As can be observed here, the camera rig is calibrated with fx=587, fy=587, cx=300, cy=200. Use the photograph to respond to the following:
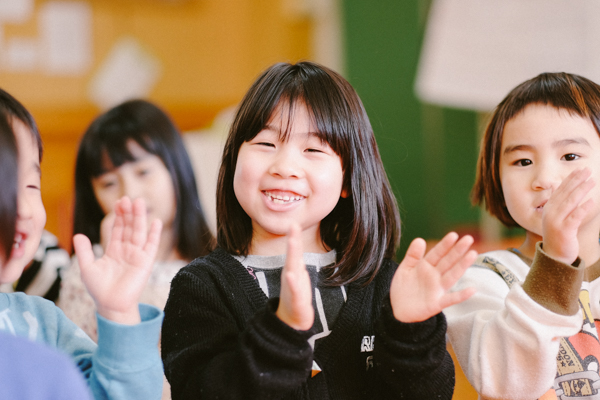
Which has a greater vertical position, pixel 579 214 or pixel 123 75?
pixel 579 214

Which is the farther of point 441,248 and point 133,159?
point 133,159

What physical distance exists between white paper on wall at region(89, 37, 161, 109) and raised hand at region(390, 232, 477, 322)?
267 cm

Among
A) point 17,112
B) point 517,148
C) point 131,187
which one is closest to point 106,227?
point 131,187

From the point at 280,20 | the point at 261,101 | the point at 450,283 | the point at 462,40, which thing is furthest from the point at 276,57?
the point at 450,283

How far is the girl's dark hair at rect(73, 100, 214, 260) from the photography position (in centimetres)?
130

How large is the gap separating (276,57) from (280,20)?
0.71 feet

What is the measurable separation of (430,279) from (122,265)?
14.3 inches

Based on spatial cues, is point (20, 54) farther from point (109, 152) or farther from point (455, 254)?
point (455, 254)

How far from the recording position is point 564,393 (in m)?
0.82

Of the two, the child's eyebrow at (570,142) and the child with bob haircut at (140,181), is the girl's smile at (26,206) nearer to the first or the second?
the child with bob haircut at (140,181)

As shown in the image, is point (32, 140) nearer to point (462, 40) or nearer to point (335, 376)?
point (335, 376)

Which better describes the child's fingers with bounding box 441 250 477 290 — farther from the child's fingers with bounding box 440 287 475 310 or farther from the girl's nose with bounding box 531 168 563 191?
the girl's nose with bounding box 531 168 563 191

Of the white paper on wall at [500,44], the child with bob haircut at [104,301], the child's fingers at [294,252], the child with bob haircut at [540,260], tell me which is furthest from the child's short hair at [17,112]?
the white paper on wall at [500,44]

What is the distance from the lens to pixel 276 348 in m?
0.63
